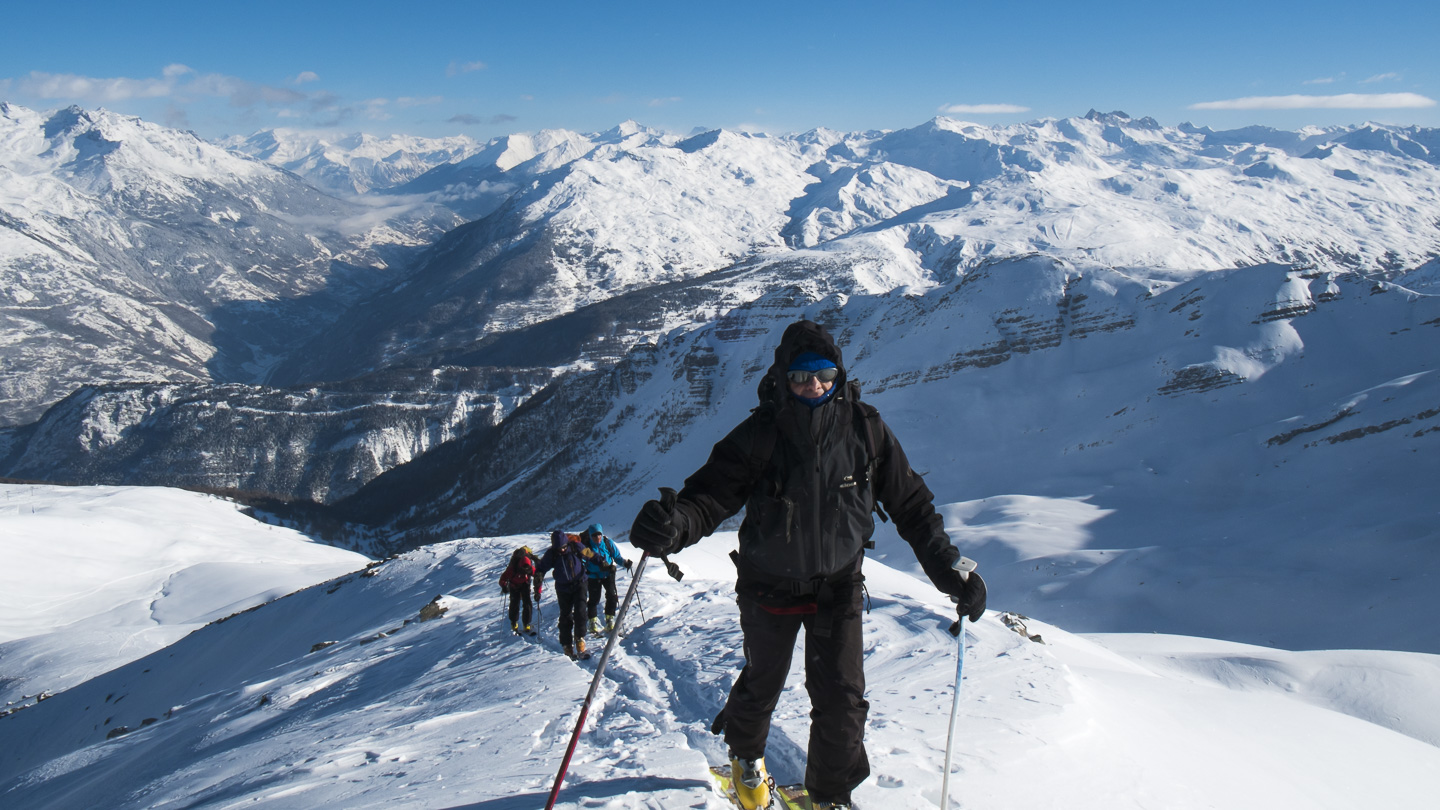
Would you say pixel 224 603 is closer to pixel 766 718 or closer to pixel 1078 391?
pixel 766 718

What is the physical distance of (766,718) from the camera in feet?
16.6

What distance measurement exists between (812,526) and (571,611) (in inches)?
333

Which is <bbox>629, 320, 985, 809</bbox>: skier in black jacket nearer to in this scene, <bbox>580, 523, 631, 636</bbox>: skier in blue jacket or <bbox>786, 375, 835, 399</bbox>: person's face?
<bbox>786, 375, 835, 399</bbox>: person's face

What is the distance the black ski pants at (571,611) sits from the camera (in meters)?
11.6

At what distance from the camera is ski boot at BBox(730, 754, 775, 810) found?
5.06 metres

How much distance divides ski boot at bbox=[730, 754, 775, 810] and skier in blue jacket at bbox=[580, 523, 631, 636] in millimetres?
7602

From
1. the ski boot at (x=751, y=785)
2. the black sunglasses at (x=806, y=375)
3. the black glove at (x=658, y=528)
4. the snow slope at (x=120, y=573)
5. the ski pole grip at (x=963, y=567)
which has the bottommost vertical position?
the snow slope at (x=120, y=573)

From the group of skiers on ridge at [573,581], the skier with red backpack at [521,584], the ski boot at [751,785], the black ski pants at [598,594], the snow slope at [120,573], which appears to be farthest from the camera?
the snow slope at [120,573]

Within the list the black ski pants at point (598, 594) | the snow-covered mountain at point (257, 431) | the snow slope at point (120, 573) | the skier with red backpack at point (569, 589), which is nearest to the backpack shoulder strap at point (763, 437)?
the skier with red backpack at point (569, 589)

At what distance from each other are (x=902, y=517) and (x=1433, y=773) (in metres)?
7.32

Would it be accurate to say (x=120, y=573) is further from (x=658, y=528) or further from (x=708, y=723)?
(x=658, y=528)

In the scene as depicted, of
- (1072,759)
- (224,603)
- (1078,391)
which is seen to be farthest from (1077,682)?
(1078,391)

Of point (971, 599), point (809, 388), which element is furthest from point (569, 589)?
point (809, 388)

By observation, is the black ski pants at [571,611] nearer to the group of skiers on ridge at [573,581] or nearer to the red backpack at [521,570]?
the group of skiers on ridge at [573,581]
